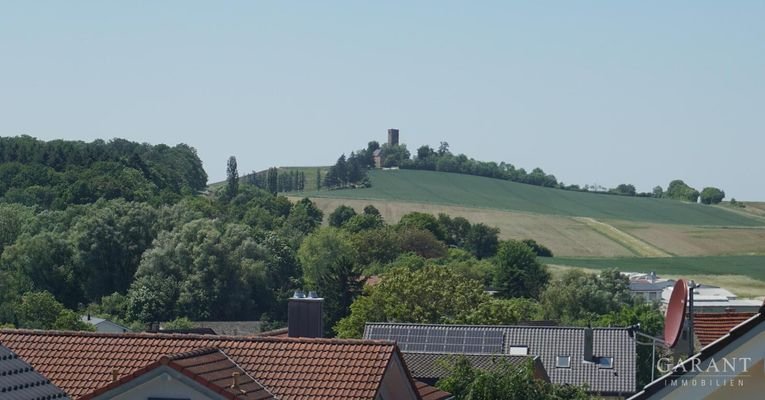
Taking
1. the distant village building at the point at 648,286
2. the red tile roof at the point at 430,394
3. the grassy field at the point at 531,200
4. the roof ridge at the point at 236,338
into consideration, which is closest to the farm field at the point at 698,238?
the grassy field at the point at 531,200

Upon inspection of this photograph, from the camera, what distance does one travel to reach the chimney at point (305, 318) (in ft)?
84.4

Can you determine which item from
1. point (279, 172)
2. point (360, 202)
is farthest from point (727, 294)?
point (279, 172)

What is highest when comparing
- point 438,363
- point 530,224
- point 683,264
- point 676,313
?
point 676,313

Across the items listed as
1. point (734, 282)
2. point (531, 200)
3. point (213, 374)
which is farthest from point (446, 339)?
point (531, 200)

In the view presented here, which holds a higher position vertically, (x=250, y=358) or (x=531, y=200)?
(x=250, y=358)

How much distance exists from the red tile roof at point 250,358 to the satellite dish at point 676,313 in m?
7.60

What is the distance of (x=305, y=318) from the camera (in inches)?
1013

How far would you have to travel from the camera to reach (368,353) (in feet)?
63.4

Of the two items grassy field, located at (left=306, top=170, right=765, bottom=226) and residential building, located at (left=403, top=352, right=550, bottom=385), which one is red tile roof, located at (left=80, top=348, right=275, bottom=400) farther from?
grassy field, located at (left=306, top=170, right=765, bottom=226)

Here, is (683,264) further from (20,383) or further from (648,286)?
(20,383)

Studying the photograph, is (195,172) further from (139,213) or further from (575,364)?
(575,364)

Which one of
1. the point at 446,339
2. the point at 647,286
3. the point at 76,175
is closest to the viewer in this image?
the point at 446,339

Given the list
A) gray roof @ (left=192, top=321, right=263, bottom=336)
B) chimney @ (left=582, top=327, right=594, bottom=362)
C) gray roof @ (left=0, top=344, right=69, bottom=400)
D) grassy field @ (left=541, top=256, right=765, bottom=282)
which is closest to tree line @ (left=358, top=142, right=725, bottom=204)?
grassy field @ (left=541, top=256, right=765, bottom=282)

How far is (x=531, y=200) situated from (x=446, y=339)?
117090 mm
